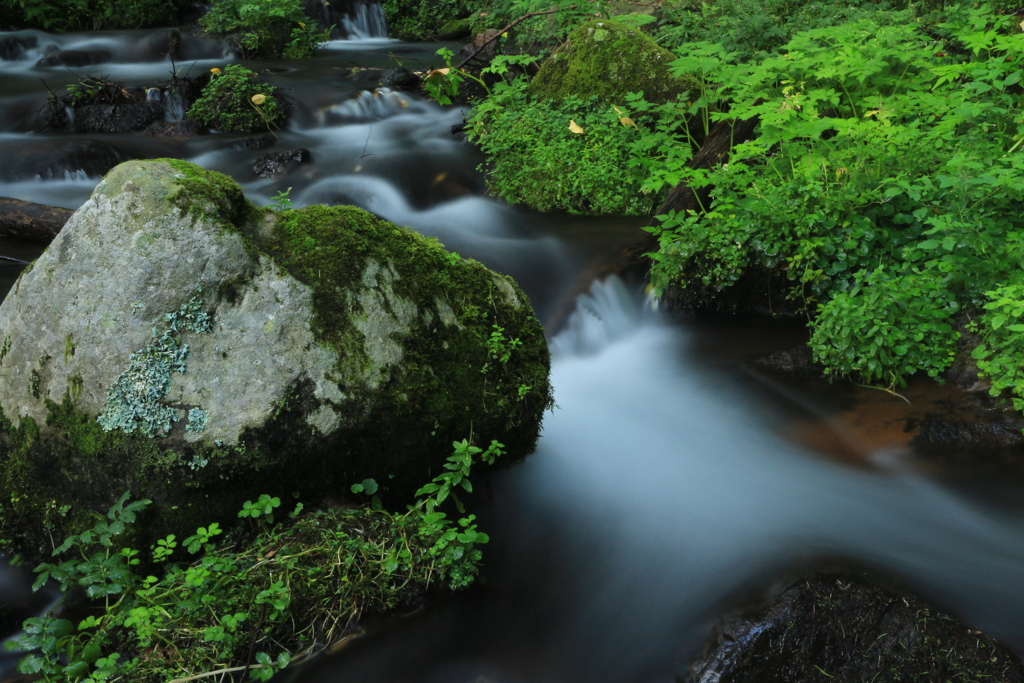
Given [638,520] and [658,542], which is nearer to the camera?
[658,542]

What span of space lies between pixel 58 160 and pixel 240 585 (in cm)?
629

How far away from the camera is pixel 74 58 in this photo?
10586 millimetres

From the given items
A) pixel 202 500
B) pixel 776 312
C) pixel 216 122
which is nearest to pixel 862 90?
pixel 776 312

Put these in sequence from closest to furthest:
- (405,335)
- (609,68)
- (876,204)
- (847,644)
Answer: (847,644), (405,335), (876,204), (609,68)

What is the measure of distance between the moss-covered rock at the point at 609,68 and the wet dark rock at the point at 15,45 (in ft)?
26.8

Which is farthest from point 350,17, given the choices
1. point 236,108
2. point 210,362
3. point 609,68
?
point 210,362

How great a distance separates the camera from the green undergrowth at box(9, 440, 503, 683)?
103 inches

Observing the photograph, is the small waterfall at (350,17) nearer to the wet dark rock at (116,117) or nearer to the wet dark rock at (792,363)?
the wet dark rock at (116,117)

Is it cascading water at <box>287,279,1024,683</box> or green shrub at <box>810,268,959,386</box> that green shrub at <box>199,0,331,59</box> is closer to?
cascading water at <box>287,279,1024,683</box>

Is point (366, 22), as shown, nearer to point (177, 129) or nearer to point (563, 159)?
point (177, 129)

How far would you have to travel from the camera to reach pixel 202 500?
9.88 ft

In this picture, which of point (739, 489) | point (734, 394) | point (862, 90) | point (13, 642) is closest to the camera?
point (13, 642)

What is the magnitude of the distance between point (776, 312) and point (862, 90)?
75.9 inches

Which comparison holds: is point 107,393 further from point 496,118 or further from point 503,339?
point 496,118
